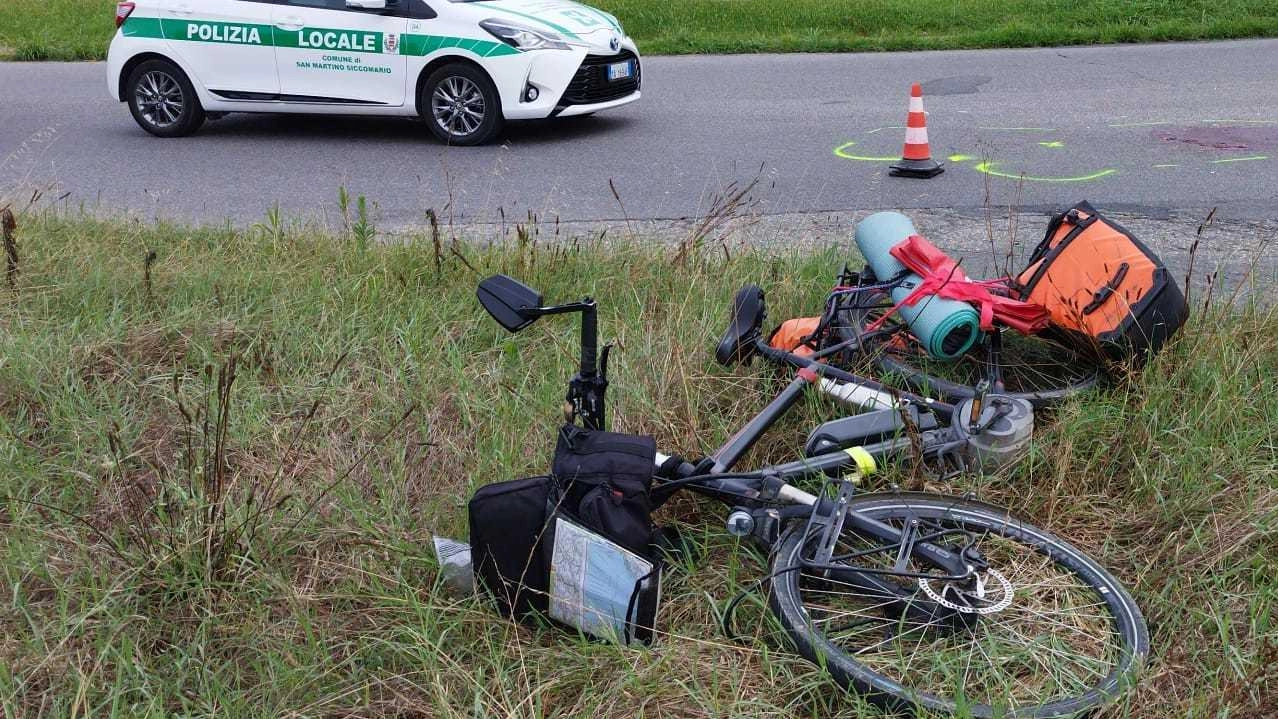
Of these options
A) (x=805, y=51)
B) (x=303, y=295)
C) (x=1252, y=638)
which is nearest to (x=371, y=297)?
(x=303, y=295)

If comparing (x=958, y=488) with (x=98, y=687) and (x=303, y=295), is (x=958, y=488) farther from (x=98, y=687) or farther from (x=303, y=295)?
(x=303, y=295)

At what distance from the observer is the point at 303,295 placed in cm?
506

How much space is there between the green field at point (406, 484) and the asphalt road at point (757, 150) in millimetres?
1296

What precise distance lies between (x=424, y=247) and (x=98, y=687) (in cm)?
307

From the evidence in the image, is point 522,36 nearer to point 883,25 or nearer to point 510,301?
point 510,301

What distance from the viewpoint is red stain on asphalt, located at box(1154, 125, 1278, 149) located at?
837cm

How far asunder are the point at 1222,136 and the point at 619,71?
14.9ft

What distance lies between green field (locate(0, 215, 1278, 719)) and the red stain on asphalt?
14.8 ft

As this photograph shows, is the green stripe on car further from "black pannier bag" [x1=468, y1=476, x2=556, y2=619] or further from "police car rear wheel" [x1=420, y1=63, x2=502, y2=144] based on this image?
"black pannier bag" [x1=468, y1=476, x2=556, y2=619]

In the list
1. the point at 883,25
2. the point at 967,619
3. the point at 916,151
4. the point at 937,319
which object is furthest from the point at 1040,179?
the point at 883,25

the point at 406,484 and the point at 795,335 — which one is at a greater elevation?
the point at 795,335

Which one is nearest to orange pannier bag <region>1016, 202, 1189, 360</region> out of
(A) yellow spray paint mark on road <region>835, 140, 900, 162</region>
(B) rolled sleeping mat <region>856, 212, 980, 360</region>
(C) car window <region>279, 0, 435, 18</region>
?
(B) rolled sleeping mat <region>856, 212, 980, 360</region>

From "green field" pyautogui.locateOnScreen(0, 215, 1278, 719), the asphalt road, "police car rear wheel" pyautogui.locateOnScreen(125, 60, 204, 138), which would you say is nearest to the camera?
"green field" pyautogui.locateOnScreen(0, 215, 1278, 719)

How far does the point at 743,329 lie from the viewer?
414 cm
